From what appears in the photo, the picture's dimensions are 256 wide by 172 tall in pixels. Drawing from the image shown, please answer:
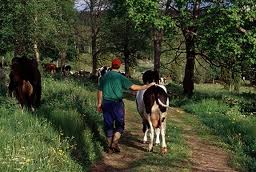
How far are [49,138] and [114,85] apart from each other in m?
2.56

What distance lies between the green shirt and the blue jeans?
144 millimetres

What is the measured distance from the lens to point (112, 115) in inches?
434

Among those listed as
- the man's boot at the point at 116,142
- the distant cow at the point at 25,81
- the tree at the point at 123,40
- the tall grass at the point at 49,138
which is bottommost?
the man's boot at the point at 116,142

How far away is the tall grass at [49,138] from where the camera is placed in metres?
7.09

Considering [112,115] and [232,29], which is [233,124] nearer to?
[112,115]

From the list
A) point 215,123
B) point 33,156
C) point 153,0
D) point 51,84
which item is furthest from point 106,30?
point 33,156

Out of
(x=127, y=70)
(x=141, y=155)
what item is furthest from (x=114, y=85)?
(x=127, y=70)

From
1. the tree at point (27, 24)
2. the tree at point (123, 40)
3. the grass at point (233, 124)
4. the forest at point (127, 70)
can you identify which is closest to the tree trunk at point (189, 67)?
the forest at point (127, 70)

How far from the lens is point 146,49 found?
47.7 m

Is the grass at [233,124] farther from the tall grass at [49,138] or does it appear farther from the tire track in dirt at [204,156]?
the tall grass at [49,138]

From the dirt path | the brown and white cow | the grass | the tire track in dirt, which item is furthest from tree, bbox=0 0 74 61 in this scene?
the brown and white cow

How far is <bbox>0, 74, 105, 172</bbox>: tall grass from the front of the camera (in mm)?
7094

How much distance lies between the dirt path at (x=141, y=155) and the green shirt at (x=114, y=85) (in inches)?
54.9

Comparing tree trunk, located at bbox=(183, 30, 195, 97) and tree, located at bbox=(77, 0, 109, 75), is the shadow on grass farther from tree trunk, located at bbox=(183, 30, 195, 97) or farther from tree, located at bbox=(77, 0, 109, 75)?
tree, located at bbox=(77, 0, 109, 75)
